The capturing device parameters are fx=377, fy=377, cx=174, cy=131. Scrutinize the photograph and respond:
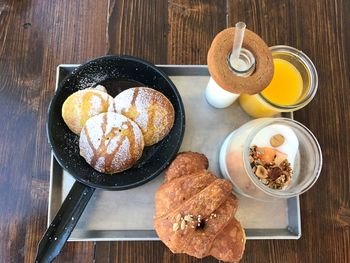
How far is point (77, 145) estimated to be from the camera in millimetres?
748

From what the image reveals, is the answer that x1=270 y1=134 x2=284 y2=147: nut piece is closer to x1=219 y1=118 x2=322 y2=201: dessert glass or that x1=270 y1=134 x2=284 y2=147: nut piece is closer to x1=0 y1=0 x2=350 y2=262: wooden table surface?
x1=219 y1=118 x2=322 y2=201: dessert glass

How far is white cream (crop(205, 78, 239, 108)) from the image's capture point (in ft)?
2.43

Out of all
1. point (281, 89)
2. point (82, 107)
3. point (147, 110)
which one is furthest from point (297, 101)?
point (82, 107)

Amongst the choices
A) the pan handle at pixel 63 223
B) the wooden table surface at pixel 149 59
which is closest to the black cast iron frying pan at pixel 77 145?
the pan handle at pixel 63 223

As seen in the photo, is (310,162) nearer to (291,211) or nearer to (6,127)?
(291,211)

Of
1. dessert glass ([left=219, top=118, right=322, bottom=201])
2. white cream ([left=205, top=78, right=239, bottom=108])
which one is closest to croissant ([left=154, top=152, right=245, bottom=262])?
dessert glass ([left=219, top=118, right=322, bottom=201])

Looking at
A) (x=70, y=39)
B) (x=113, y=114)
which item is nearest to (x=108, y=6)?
(x=70, y=39)

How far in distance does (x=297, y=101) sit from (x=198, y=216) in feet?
1.03

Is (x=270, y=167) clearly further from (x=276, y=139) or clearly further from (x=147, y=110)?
(x=147, y=110)

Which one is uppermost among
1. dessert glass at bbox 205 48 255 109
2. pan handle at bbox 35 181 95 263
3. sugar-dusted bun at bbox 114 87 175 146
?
dessert glass at bbox 205 48 255 109

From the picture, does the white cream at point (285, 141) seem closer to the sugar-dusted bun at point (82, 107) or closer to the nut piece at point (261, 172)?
the nut piece at point (261, 172)

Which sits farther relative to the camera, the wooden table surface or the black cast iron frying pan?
the wooden table surface

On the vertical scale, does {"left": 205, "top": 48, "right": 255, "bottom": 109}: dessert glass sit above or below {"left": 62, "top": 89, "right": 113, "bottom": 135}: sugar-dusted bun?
above

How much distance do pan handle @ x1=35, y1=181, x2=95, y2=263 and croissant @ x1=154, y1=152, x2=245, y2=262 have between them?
0.46 feet
